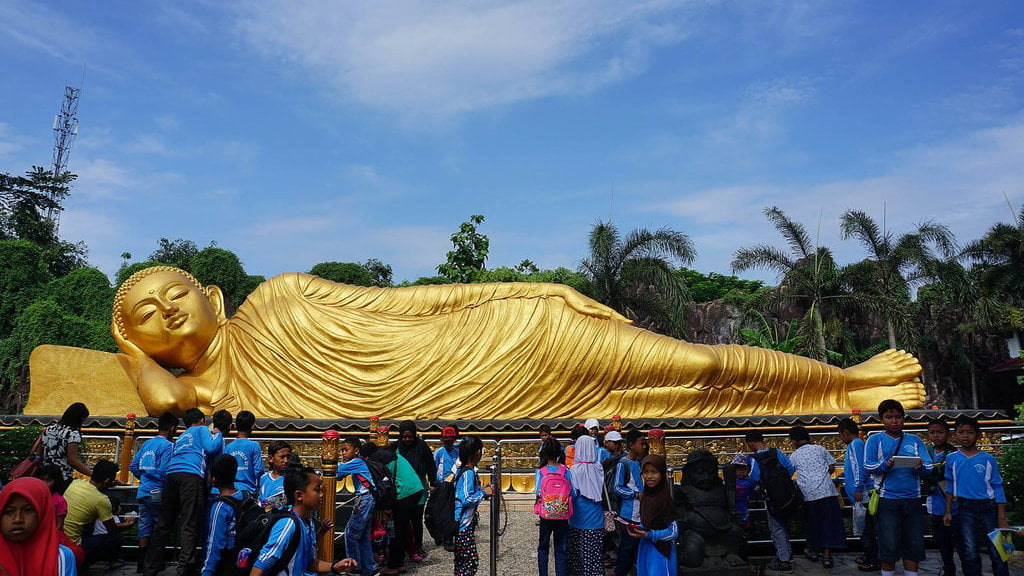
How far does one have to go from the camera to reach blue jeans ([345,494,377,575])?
4395 mm

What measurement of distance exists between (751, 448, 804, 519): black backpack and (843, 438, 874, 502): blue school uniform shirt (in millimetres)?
390

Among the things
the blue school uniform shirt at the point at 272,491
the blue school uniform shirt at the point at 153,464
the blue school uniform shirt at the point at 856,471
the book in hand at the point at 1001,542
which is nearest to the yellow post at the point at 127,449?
the blue school uniform shirt at the point at 153,464

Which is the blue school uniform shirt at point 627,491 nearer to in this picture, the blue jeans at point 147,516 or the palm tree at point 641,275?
the blue jeans at point 147,516

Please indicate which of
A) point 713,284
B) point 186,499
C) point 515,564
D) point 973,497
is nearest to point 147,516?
point 186,499

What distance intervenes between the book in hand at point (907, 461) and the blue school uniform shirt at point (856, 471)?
260mm

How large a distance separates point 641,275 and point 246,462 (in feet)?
43.9

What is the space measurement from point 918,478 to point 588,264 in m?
13.1

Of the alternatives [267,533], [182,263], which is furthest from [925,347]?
[182,263]

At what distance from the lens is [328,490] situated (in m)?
3.75

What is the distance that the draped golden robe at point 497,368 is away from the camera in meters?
9.18

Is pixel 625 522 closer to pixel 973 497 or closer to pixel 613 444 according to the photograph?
pixel 613 444

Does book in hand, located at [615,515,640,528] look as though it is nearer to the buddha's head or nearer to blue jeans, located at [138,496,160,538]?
blue jeans, located at [138,496,160,538]

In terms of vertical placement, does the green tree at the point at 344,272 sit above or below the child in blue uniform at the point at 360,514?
above

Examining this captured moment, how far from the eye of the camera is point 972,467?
430cm
